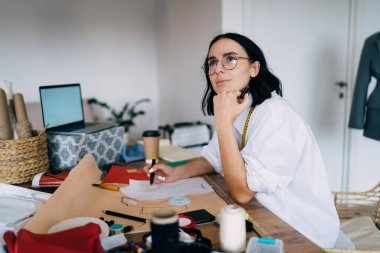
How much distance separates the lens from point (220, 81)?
1.27 m

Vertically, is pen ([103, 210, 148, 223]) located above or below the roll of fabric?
below

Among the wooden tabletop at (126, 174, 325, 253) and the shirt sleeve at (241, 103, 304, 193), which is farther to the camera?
the shirt sleeve at (241, 103, 304, 193)

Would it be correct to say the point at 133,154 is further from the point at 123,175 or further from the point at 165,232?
the point at 165,232

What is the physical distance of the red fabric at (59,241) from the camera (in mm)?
694

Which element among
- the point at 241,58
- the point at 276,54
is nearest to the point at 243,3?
the point at 276,54

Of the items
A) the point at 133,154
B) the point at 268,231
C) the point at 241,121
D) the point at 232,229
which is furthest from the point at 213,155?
the point at 232,229

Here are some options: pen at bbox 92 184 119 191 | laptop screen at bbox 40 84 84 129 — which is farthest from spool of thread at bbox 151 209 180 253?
laptop screen at bbox 40 84 84 129

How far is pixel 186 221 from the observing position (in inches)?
36.5

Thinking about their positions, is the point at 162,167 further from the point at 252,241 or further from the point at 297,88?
the point at 297,88

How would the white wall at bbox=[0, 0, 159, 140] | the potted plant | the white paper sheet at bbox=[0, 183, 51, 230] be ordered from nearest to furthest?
1. the white paper sheet at bbox=[0, 183, 51, 230]
2. the white wall at bbox=[0, 0, 159, 140]
3. the potted plant

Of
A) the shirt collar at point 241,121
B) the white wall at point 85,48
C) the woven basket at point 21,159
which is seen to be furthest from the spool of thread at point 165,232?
the white wall at point 85,48

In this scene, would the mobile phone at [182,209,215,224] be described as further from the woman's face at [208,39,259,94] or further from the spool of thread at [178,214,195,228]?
the woman's face at [208,39,259,94]

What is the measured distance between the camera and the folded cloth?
1.66 meters

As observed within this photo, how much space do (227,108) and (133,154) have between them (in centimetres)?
79
